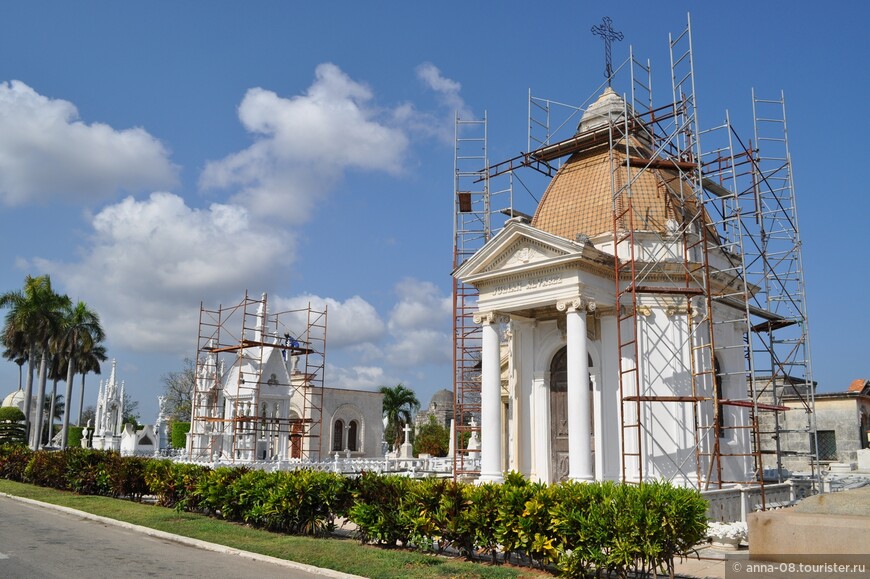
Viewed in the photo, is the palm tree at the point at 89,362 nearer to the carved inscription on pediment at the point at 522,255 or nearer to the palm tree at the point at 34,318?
the palm tree at the point at 34,318

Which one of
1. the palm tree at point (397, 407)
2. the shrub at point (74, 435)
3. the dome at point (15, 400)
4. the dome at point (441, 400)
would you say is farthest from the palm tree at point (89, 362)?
the dome at point (441, 400)

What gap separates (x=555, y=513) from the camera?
994 centimetres

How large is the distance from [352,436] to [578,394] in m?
29.1

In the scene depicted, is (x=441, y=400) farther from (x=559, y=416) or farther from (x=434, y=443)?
(x=559, y=416)

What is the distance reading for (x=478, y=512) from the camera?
36.2 feet

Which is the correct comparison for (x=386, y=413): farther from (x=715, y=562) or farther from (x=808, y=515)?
(x=808, y=515)

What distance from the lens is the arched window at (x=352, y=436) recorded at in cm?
4397

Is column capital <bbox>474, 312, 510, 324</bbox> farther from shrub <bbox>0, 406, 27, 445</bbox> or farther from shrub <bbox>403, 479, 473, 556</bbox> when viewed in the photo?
shrub <bbox>0, 406, 27, 445</bbox>

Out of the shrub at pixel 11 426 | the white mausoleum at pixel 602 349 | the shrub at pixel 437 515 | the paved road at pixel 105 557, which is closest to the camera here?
the paved road at pixel 105 557

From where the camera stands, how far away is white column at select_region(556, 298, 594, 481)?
55.9 feet

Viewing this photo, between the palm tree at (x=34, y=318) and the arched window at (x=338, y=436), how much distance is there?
2019 cm

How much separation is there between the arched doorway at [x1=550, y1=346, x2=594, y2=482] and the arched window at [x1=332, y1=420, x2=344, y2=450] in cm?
2518

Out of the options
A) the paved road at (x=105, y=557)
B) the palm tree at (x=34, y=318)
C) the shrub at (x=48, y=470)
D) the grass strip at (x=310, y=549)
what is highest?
the palm tree at (x=34, y=318)

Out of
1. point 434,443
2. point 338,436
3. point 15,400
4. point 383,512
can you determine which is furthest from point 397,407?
point 383,512
